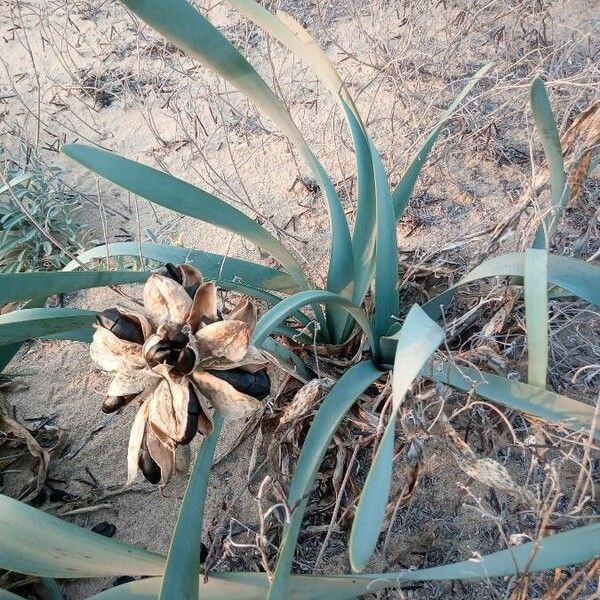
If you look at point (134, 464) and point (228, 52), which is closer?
point (134, 464)

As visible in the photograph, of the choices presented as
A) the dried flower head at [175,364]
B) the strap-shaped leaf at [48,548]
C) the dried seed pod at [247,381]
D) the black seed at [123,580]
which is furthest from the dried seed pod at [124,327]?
the black seed at [123,580]

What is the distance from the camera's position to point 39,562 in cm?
78

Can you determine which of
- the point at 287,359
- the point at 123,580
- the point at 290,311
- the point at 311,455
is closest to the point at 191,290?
the point at 290,311

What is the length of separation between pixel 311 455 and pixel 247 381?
0.61 ft

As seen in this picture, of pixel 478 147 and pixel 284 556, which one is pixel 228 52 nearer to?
pixel 284 556

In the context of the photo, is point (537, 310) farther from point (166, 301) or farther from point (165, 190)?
point (165, 190)

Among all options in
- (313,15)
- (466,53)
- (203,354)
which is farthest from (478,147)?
(203,354)

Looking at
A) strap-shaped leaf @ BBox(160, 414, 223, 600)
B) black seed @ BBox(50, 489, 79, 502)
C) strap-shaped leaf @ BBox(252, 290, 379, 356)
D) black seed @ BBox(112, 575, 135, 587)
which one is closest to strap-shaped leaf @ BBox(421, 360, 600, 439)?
strap-shaped leaf @ BBox(252, 290, 379, 356)

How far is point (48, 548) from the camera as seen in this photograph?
78cm

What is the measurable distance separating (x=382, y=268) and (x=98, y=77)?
1.59 m

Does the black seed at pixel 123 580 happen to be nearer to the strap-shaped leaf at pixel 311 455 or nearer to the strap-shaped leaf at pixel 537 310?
the strap-shaped leaf at pixel 311 455

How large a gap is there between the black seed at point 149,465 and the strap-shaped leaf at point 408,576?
0.54 ft

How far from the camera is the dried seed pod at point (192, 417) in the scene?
2.39 feet

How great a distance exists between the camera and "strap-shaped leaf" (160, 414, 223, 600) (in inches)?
28.6
